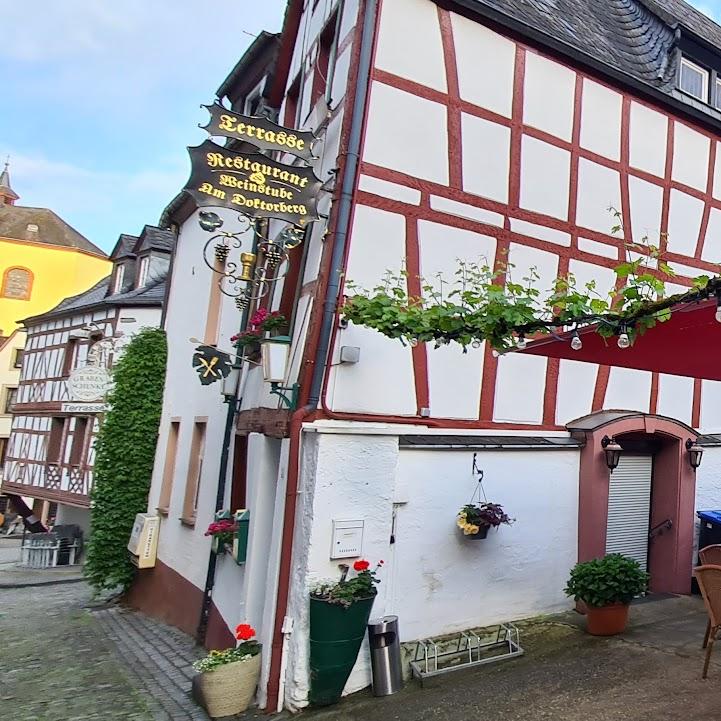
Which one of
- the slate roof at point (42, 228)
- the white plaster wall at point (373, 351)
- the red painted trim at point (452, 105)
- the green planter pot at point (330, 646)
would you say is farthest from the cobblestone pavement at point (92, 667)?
the slate roof at point (42, 228)

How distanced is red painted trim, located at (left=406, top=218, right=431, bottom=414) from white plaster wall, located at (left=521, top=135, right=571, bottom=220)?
156cm

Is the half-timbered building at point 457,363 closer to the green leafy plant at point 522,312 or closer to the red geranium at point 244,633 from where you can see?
the red geranium at point 244,633

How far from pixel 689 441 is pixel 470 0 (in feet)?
18.9

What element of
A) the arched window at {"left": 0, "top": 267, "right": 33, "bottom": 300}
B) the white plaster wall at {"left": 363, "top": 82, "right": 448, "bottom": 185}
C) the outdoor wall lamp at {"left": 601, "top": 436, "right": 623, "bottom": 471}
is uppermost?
the arched window at {"left": 0, "top": 267, "right": 33, "bottom": 300}

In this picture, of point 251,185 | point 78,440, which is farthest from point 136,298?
point 251,185

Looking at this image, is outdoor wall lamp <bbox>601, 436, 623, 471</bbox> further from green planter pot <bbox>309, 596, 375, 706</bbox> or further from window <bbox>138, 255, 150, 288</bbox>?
window <bbox>138, 255, 150, 288</bbox>

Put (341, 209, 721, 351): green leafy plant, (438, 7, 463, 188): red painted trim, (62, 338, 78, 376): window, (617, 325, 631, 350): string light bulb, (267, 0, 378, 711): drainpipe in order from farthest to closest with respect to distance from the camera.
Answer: (62, 338, 78, 376): window
(438, 7, 463, 188): red painted trim
(267, 0, 378, 711): drainpipe
(617, 325, 631, 350): string light bulb
(341, 209, 721, 351): green leafy plant

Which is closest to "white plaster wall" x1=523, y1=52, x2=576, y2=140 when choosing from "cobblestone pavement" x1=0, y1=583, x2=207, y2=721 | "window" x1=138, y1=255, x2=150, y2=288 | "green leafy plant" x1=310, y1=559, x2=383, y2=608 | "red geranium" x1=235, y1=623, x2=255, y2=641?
"green leafy plant" x1=310, y1=559, x2=383, y2=608

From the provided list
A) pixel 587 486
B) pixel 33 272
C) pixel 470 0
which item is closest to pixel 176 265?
pixel 470 0

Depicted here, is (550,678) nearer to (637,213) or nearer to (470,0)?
(637,213)

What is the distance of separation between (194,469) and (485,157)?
6.04m

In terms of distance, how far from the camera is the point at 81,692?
6.18m

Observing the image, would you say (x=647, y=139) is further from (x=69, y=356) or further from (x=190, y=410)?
(x=69, y=356)

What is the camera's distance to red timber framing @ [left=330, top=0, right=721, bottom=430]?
6.14m
